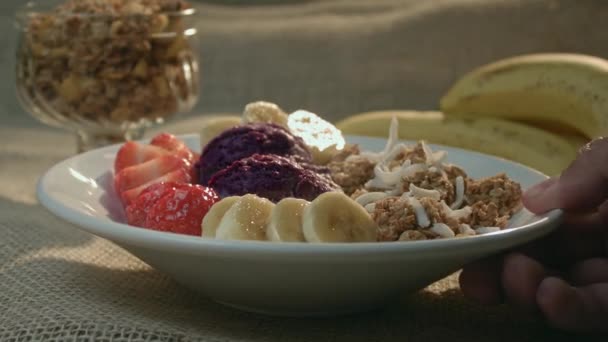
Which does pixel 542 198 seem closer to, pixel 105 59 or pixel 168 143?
pixel 168 143

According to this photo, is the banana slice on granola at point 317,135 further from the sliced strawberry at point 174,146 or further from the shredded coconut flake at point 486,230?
the shredded coconut flake at point 486,230

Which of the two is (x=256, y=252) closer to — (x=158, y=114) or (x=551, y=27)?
(x=158, y=114)

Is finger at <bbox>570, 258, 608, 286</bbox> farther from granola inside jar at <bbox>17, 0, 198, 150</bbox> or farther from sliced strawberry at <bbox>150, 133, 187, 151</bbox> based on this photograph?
granola inside jar at <bbox>17, 0, 198, 150</bbox>

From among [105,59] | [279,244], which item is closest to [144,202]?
[279,244]

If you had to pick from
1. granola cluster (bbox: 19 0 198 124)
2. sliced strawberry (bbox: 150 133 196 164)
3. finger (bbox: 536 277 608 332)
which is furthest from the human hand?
granola cluster (bbox: 19 0 198 124)

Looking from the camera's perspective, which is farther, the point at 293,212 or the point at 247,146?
the point at 247,146

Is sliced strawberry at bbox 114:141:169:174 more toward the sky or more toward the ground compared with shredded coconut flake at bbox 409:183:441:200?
more toward the ground

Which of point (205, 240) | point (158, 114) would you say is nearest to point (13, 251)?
point (205, 240)
